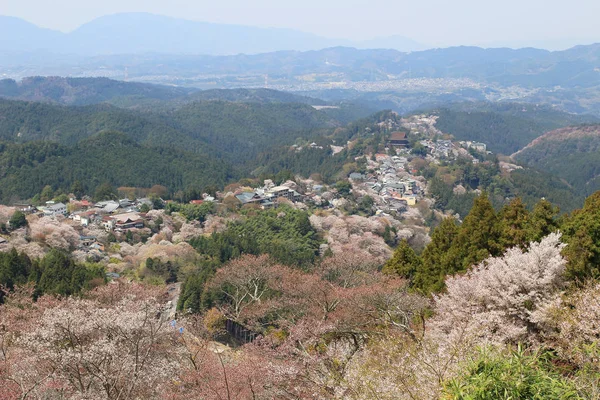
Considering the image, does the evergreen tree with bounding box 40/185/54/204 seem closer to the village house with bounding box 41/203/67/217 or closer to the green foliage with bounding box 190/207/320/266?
the village house with bounding box 41/203/67/217

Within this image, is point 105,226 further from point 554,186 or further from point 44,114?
point 44,114

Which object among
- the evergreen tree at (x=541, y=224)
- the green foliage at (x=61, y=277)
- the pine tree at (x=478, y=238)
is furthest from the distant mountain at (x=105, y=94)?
the evergreen tree at (x=541, y=224)

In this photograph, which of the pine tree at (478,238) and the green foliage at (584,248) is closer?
the green foliage at (584,248)

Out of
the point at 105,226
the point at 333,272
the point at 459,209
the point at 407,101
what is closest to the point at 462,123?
the point at 459,209

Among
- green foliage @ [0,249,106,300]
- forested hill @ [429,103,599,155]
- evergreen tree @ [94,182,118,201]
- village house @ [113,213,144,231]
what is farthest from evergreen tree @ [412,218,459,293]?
forested hill @ [429,103,599,155]

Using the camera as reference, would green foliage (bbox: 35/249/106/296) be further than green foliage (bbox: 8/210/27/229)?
No

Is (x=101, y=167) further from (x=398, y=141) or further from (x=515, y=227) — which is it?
(x=515, y=227)

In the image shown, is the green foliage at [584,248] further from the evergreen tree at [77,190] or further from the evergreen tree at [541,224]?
the evergreen tree at [77,190]
